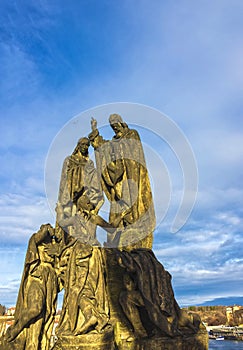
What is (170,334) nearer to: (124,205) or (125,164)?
(124,205)

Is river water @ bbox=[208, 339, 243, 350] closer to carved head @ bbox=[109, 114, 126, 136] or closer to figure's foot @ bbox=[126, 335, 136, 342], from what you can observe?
figure's foot @ bbox=[126, 335, 136, 342]

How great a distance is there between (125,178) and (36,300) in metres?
3.66

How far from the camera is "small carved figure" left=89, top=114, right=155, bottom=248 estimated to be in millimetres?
9414

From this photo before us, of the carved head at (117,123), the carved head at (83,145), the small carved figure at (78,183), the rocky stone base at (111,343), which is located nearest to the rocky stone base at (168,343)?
the rocky stone base at (111,343)

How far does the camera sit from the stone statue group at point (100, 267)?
305 inches

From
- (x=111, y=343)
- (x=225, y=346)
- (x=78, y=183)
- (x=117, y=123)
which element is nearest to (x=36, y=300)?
(x=111, y=343)

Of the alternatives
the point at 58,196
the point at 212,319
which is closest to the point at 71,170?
the point at 58,196

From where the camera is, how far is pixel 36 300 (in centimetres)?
867

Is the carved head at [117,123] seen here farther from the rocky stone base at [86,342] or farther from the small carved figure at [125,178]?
the rocky stone base at [86,342]

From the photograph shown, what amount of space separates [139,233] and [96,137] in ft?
A: 9.82

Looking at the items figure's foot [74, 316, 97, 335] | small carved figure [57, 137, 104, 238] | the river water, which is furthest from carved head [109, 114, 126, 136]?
the river water

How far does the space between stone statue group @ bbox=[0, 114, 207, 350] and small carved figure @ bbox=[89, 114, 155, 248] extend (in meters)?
0.03

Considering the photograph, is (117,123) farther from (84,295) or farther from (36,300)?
(36,300)

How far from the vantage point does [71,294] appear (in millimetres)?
8055
